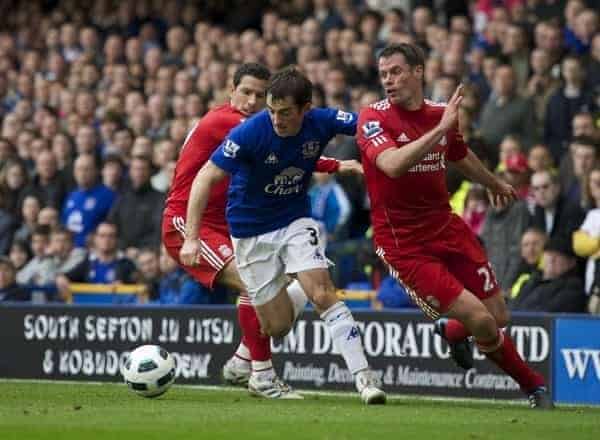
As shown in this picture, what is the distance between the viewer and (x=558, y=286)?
14.0 meters

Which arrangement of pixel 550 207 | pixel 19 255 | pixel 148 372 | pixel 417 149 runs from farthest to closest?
pixel 19 255, pixel 550 207, pixel 148 372, pixel 417 149

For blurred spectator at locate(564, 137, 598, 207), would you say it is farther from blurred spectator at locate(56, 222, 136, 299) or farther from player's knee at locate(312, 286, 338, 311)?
blurred spectator at locate(56, 222, 136, 299)

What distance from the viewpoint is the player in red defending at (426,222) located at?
35.4ft

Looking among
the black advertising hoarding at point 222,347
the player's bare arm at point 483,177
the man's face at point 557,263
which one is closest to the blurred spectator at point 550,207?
the man's face at point 557,263

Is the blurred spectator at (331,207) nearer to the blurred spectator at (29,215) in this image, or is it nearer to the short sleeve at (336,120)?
the blurred spectator at (29,215)

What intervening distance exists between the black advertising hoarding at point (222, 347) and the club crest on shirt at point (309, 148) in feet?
10.1

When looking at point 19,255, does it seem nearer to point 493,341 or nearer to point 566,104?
point 566,104

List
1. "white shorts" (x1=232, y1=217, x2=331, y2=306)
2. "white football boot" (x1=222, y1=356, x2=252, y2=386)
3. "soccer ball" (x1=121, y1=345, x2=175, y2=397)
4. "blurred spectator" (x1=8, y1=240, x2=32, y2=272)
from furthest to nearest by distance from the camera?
"blurred spectator" (x1=8, y1=240, x2=32, y2=272) → "white football boot" (x1=222, y1=356, x2=252, y2=386) → "soccer ball" (x1=121, y1=345, x2=175, y2=397) → "white shorts" (x1=232, y1=217, x2=331, y2=306)

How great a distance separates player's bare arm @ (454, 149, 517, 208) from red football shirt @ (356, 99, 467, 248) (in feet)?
0.59

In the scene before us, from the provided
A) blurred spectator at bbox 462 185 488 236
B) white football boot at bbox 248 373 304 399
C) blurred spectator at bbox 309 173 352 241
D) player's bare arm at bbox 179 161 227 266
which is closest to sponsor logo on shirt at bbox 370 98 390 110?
player's bare arm at bbox 179 161 227 266

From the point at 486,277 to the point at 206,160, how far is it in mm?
2464

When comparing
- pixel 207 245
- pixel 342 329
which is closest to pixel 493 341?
pixel 342 329

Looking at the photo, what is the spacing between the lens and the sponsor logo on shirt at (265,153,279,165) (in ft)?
36.3

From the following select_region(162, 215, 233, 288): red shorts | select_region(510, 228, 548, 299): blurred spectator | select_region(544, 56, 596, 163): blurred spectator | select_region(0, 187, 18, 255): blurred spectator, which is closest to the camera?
select_region(162, 215, 233, 288): red shorts
